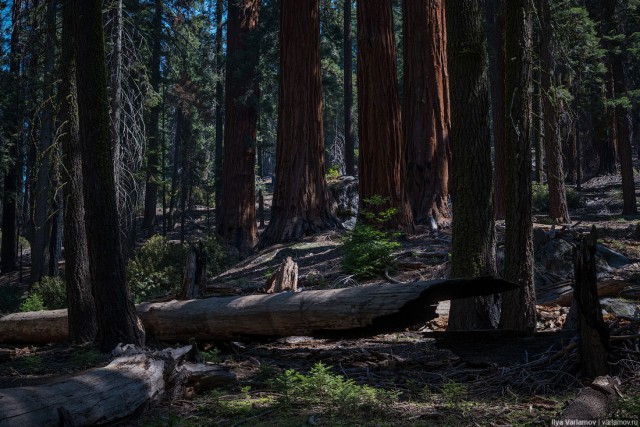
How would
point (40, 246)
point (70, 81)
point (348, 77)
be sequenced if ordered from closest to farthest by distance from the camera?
point (70, 81), point (40, 246), point (348, 77)

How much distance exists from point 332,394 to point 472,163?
300 centimetres

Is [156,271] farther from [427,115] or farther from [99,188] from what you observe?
[99,188]

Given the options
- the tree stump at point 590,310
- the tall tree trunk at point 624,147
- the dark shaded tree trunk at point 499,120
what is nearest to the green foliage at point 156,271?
the dark shaded tree trunk at point 499,120

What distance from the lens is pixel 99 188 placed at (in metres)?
6.85

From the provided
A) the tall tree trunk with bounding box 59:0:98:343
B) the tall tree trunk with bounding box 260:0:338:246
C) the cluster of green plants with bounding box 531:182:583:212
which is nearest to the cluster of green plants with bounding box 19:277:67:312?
the tall tree trunk with bounding box 260:0:338:246

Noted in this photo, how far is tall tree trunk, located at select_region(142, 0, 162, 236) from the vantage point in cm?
2447

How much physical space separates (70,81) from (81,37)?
1518mm

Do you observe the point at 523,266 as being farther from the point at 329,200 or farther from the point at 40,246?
the point at 40,246

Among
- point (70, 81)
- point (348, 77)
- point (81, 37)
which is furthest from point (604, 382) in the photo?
point (348, 77)

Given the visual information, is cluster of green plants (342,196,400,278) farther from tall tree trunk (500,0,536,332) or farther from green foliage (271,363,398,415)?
green foliage (271,363,398,415)

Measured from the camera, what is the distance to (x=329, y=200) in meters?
16.6

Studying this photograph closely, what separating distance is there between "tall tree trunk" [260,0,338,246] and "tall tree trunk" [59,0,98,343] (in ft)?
24.8

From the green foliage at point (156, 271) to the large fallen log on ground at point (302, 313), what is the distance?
4.38 metres

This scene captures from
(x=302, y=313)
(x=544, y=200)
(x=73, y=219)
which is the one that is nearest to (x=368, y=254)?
(x=302, y=313)
